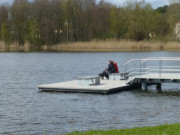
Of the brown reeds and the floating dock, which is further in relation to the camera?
the brown reeds

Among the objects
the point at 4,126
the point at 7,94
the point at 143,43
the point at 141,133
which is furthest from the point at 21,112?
the point at 143,43

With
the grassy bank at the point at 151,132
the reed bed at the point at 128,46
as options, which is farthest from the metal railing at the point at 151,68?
the reed bed at the point at 128,46

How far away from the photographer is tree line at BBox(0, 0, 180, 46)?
83.9 meters

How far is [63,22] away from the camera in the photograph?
8694 centimetres

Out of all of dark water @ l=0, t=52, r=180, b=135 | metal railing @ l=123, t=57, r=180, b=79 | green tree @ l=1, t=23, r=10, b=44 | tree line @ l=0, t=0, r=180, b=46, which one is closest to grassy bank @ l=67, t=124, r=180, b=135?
dark water @ l=0, t=52, r=180, b=135

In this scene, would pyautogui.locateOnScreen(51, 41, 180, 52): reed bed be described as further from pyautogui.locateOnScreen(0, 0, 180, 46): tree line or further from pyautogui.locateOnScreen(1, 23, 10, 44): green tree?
pyautogui.locateOnScreen(1, 23, 10, 44): green tree

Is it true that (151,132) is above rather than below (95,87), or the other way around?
above

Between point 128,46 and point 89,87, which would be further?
point 128,46

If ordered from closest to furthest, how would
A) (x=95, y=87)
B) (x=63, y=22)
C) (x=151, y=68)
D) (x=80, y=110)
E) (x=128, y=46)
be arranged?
(x=80, y=110) < (x=95, y=87) < (x=151, y=68) < (x=128, y=46) < (x=63, y=22)

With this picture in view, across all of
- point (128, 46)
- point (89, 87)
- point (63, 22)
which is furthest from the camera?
point (63, 22)

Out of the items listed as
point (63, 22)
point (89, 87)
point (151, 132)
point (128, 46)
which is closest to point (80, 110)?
point (89, 87)

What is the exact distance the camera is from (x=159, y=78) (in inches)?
856

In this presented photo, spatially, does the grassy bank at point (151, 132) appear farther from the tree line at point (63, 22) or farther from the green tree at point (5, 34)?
the green tree at point (5, 34)

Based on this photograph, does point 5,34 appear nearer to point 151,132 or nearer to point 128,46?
point 128,46
